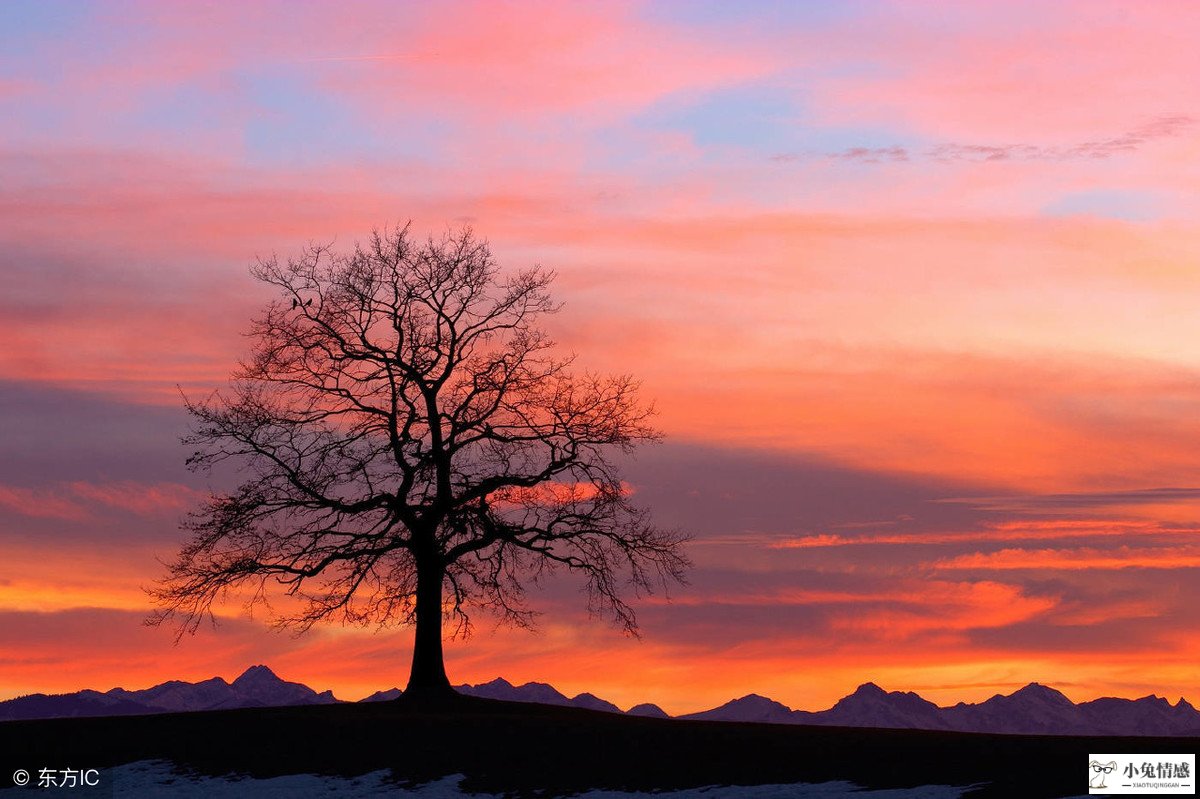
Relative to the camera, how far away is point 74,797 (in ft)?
118

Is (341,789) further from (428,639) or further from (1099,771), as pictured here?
(1099,771)

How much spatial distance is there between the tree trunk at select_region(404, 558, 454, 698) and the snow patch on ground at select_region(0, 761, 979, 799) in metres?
10.4

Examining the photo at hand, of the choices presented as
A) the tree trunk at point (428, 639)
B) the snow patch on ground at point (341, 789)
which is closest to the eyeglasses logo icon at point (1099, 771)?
the snow patch on ground at point (341, 789)

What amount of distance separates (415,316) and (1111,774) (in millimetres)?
26160

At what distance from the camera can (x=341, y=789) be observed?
35.3m

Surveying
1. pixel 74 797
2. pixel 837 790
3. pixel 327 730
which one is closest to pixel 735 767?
pixel 837 790

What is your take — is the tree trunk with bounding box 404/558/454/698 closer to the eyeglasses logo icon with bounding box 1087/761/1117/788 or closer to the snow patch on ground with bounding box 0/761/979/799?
the snow patch on ground with bounding box 0/761/979/799

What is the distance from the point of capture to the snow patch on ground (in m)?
33.1

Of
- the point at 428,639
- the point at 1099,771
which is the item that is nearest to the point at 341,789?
the point at 428,639

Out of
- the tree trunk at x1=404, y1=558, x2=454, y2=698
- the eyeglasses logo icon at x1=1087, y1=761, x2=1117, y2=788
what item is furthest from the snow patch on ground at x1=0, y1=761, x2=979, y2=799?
the tree trunk at x1=404, y1=558, x2=454, y2=698

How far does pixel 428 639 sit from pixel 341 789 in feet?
39.8

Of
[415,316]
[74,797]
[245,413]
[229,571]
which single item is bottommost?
[74,797]

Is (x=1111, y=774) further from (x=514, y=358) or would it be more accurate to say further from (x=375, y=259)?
(x=375, y=259)

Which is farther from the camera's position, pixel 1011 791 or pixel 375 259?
pixel 375 259
